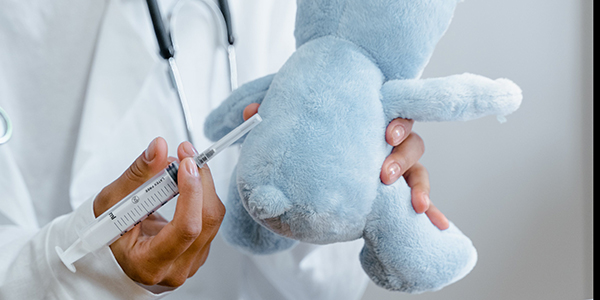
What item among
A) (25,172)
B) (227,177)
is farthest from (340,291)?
(25,172)

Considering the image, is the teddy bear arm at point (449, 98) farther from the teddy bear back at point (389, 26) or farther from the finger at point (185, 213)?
the finger at point (185, 213)

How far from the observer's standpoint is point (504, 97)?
1.17 ft

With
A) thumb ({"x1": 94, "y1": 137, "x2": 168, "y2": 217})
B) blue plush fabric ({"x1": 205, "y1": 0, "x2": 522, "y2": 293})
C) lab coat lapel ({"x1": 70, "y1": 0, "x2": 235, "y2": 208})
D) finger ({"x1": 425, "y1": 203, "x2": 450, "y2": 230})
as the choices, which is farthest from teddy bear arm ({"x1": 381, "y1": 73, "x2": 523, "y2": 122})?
lab coat lapel ({"x1": 70, "y1": 0, "x2": 235, "y2": 208})

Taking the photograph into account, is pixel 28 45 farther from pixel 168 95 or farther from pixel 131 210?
pixel 131 210

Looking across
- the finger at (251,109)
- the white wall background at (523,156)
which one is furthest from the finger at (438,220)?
the white wall background at (523,156)

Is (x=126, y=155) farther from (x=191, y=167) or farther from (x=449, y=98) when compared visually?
(x=449, y=98)

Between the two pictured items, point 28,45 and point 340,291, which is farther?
point 340,291

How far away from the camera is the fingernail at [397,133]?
1.23 ft

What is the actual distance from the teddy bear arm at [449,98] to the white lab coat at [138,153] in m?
0.31

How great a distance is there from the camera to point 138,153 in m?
0.58

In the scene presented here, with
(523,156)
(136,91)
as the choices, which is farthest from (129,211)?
(523,156)

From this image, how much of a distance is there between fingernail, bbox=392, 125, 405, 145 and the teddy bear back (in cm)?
5

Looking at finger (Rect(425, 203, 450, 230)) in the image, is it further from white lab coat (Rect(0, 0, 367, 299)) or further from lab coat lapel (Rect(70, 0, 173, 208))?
Answer: lab coat lapel (Rect(70, 0, 173, 208))

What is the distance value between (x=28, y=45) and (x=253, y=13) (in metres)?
0.30
